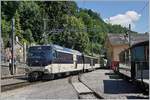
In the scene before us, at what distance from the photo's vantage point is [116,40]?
322 feet

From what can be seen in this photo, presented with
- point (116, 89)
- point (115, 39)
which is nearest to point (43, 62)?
point (116, 89)

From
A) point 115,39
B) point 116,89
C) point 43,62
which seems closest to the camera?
point 116,89

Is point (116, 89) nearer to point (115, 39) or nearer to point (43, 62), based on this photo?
point (43, 62)

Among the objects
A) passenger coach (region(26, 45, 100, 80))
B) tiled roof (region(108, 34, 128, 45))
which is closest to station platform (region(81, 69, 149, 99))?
passenger coach (region(26, 45, 100, 80))

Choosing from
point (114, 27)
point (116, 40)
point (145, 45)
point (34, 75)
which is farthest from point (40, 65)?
point (114, 27)

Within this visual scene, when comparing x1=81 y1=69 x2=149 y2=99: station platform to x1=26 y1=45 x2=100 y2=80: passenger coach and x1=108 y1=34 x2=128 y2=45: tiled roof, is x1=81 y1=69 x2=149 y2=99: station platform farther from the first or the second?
x1=108 y1=34 x2=128 y2=45: tiled roof

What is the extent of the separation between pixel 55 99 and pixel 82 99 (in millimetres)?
1126

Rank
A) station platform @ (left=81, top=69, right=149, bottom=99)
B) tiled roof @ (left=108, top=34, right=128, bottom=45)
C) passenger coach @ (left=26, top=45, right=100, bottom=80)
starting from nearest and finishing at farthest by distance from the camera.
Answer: station platform @ (left=81, top=69, right=149, bottom=99) < passenger coach @ (left=26, top=45, right=100, bottom=80) < tiled roof @ (left=108, top=34, right=128, bottom=45)

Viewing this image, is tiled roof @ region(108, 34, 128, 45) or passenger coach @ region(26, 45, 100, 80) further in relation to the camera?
tiled roof @ region(108, 34, 128, 45)

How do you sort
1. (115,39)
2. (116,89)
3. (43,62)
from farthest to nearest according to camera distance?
(115,39), (43,62), (116,89)

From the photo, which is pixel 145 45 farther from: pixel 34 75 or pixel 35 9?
pixel 35 9

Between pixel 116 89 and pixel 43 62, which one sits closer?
pixel 116 89

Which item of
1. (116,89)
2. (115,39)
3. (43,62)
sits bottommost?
(116,89)

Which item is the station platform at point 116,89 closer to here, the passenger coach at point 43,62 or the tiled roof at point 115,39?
the passenger coach at point 43,62
